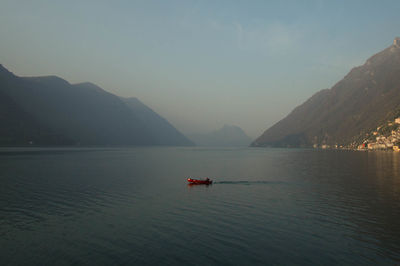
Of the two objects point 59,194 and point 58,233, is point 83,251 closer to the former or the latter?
point 58,233

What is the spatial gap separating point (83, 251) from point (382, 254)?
1014 inches

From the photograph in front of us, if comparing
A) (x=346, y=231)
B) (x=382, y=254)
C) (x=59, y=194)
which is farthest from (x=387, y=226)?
(x=59, y=194)

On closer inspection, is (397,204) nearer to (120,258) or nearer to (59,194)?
(120,258)

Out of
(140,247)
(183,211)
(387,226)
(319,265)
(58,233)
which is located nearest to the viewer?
(319,265)

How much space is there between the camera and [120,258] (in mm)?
21750

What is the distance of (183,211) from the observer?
37.2 meters

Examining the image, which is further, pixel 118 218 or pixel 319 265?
pixel 118 218

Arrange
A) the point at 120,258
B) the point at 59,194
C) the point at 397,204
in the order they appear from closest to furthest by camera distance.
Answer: the point at 120,258
the point at 397,204
the point at 59,194

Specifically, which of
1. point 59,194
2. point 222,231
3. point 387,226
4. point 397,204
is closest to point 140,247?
point 222,231

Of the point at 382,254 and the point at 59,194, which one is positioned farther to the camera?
the point at 59,194

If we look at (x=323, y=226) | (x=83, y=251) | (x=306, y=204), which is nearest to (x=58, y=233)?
(x=83, y=251)

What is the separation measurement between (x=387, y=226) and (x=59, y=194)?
166 feet

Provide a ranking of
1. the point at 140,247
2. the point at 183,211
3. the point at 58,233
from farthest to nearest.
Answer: the point at 183,211 → the point at 58,233 → the point at 140,247

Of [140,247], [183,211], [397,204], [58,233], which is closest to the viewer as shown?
[140,247]
